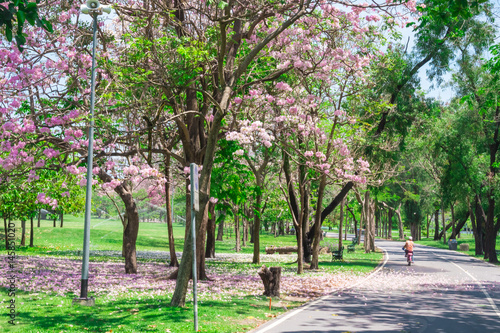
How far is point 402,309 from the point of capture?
1166 cm

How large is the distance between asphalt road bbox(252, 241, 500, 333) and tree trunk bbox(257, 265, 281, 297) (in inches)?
47.0

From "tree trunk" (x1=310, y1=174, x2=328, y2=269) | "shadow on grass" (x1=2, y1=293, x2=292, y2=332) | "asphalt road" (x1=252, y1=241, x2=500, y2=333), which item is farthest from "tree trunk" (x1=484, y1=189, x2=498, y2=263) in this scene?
"shadow on grass" (x1=2, y1=293, x2=292, y2=332)

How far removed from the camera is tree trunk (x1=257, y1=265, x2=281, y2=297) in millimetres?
12953

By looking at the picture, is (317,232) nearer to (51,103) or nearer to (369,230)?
(51,103)

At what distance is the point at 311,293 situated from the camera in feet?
48.3

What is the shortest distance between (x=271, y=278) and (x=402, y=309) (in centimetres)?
361

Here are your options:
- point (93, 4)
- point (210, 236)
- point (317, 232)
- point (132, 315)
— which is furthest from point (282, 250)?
point (93, 4)

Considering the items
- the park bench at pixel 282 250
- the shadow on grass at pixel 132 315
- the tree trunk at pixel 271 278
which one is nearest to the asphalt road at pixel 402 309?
the shadow on grass at pixel 132 315

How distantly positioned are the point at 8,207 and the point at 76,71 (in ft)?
49.5

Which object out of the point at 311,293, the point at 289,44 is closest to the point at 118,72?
the point at 289,44

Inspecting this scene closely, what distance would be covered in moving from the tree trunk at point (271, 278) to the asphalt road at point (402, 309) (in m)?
1.19

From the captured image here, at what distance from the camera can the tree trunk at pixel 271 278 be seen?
13.0m

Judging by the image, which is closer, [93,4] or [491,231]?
[93,4]

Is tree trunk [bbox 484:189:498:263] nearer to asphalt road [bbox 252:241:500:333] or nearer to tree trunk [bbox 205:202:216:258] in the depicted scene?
asphalt road [bbox 252:241:500:333]
